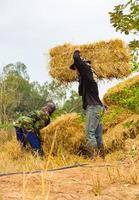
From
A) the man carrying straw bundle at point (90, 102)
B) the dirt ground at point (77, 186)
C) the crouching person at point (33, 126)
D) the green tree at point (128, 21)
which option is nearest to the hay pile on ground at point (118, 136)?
the man carrying straw bundle at point (90, 102)

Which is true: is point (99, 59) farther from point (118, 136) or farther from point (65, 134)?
point (118, 136)

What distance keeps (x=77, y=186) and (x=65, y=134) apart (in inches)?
224

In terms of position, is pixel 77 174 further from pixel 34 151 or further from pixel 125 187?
pixel 34 151

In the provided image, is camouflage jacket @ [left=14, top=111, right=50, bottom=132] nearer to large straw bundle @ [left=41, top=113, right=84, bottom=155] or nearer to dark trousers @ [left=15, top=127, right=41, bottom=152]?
dark trousers @ [left=15, top=127, right=41, bottom=152]

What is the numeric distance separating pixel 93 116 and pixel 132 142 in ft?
3.32

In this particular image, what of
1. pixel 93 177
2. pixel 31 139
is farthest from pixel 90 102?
pixel 93 177

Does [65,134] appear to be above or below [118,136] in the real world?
above

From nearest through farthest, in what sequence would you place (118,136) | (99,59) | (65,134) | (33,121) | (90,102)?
(90,102) → (118,136) → (33,121) → (65,134) → (99,59)

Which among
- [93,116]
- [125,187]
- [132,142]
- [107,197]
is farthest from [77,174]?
[132,142]

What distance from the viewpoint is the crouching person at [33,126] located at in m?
9.91

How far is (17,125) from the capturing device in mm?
10070

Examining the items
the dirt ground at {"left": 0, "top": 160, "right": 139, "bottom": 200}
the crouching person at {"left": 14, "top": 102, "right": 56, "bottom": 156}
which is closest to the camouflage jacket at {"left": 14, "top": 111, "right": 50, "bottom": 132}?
the crouching person at {"left": 14, "top": 102, "right": 56, "bottom": 156}

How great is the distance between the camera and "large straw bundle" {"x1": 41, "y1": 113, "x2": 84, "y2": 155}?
33.6 feet

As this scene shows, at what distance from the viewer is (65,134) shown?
34.5ft
